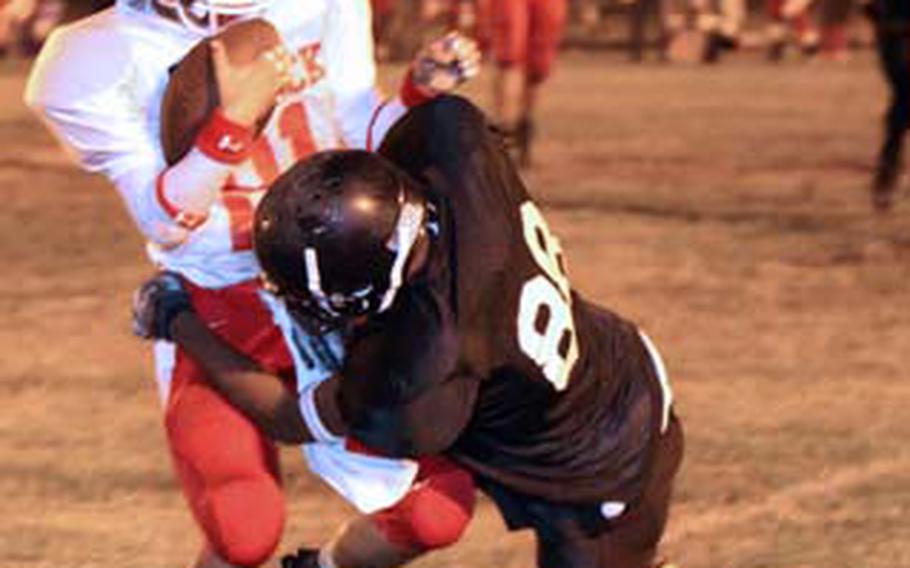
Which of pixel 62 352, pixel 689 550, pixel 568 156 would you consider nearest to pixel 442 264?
pixel 689 550

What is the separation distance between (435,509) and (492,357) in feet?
1.81

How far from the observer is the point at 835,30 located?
2141 centimetres

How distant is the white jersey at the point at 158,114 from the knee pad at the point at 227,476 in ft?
0.90

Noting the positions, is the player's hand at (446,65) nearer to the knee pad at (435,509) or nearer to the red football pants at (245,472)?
the red football pants at (245,472)

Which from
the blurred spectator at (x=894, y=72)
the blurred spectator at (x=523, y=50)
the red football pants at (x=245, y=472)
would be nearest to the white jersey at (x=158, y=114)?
the red football pants at (x=245, y=472)

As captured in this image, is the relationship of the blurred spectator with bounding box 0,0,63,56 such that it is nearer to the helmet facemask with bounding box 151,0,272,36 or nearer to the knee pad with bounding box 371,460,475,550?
the helmet facemask with bounding box 151,0,272,36

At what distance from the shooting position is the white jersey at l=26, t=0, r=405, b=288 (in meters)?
4.33

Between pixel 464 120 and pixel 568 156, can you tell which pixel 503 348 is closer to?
pixel 464 120

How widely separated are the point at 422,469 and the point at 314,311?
1.85ft

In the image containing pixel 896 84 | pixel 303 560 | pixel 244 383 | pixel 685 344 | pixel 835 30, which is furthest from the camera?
pixel 835 30

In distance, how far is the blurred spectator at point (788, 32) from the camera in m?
21.4

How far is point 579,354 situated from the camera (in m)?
4.08

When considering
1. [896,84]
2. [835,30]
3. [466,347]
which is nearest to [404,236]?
[466,347]

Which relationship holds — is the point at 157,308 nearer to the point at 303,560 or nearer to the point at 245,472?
the point at 245,472
